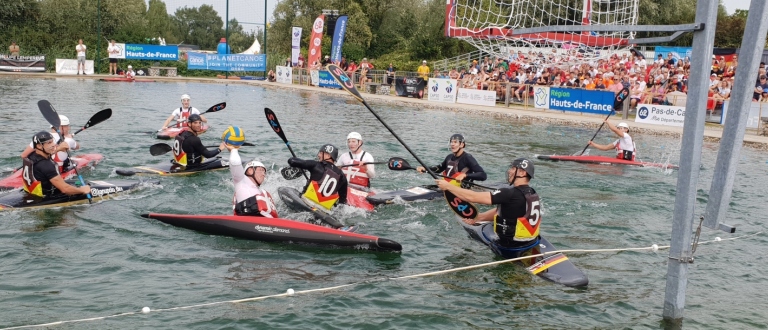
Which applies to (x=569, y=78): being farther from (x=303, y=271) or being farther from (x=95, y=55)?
(x=95, y=55)

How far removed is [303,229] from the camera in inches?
373

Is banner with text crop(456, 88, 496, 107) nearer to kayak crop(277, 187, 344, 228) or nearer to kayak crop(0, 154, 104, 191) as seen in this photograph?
kayak crop(0, 154, 104, 191)

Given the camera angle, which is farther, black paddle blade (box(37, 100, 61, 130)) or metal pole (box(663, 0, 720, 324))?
black paddle blade (box(37, 100, 61, 130))

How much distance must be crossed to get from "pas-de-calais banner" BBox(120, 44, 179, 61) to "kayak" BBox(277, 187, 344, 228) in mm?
34968

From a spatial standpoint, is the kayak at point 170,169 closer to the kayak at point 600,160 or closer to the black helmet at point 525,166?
the black helmet at point 525,166

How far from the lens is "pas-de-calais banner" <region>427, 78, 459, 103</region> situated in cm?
3102

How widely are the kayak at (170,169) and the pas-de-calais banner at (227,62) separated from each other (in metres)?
30.1

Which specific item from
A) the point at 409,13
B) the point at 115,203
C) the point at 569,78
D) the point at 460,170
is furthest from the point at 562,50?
the point at 409,13

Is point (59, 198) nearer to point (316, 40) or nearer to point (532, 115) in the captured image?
point (532, 115)

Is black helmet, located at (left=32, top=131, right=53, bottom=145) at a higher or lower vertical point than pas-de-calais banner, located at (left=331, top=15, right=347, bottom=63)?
lower

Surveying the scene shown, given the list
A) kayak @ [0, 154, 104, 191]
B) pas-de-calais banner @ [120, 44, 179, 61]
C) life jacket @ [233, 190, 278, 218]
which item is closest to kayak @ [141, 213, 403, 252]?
life jacket @ [233, 190, 278, 218]

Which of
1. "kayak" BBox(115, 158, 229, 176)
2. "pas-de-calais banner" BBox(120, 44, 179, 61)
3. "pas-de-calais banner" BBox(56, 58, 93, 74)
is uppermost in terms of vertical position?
"pas-de-calais banner" BBox(120, 44, 179, 61)

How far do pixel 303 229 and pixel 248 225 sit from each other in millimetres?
762

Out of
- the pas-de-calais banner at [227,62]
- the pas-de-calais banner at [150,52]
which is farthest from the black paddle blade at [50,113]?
the pas-de-calais banner at [150,52]
